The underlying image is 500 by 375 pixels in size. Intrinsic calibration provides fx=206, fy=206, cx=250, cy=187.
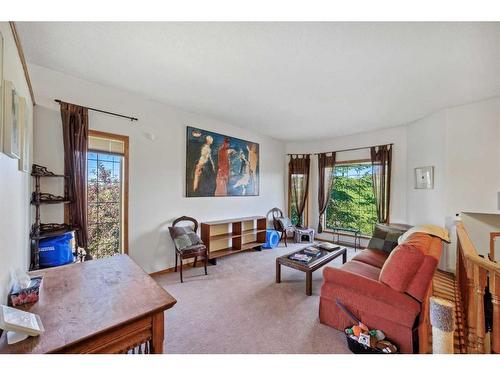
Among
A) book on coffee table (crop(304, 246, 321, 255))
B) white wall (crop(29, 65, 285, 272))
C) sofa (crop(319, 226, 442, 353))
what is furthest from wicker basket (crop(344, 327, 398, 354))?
white wall (crop(29, 65, 285, 272))

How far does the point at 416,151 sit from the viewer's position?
3863 millimetres

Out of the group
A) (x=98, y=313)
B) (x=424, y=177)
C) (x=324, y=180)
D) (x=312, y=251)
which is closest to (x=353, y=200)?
(x=324, y=180)

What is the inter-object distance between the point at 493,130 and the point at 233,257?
449 cm

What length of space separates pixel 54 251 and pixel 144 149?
161 cm

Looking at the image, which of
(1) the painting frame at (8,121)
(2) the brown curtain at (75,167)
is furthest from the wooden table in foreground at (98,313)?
(2) the brown curtain at (75,167)

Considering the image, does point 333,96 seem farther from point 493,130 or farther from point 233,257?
point 233,257

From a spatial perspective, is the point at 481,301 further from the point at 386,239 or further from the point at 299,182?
the point at 299,182

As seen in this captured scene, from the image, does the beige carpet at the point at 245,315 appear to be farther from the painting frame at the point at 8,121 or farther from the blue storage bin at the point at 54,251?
the painting frame at the point at 8,121

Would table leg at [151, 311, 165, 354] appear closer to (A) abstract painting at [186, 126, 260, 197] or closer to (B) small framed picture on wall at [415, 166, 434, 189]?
(A) abstract painting at [186, 126, 260, 197]

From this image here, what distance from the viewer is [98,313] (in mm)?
957

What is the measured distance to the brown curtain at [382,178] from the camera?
4.29 meters

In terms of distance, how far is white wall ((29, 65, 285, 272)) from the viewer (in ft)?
7.67
